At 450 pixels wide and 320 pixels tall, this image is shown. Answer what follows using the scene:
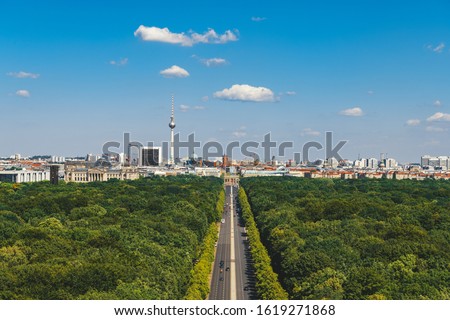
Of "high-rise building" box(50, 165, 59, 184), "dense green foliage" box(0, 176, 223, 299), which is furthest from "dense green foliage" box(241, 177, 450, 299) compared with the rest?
"high-rise building" box(50, 165, 59, 184)

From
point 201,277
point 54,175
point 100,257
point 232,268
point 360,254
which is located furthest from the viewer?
point 54,175

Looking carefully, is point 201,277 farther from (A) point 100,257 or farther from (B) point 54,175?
(B) point 54,175

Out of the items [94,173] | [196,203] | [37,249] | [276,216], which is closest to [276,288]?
[37,249]

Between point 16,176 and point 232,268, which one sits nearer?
point 232,268

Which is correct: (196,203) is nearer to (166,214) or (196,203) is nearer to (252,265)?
(166,214)

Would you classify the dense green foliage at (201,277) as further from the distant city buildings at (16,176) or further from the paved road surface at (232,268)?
the distant city buildings at (16,176)

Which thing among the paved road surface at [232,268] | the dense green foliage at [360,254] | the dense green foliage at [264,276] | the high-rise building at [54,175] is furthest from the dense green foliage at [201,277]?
the high-rise building at [54,175]

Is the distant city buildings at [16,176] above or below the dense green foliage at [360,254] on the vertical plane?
above

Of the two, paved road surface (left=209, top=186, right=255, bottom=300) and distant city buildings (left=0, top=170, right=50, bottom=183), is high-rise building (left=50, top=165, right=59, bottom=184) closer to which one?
distant city buildings (left=0, top=170, right=50, bottom=183)

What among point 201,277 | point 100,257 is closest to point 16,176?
point 201,277

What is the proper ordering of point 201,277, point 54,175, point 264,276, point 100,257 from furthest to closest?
point 54,175 < point 264,276 < point 201,277 < point 100,257

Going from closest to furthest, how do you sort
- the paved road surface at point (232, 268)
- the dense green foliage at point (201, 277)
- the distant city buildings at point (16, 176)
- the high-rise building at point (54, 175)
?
the dense green foliage at point (201, 277)
the paved road surface at point (232, 268)
the high-rise building at point (54, 175)
the distant city buildings at point (16, 176)

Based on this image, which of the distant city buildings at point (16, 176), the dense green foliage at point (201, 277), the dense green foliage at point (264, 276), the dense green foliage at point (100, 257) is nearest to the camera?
the dense green foliage at point (100, 257)
